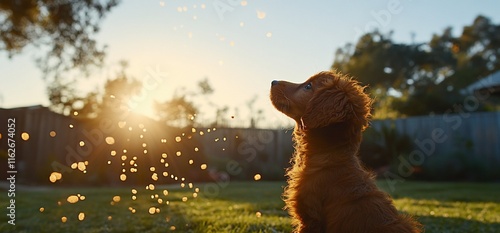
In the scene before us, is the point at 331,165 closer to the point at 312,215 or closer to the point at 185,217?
the point at 312,215

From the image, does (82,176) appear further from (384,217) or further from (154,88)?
(384,217)

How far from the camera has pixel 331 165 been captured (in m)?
3.32

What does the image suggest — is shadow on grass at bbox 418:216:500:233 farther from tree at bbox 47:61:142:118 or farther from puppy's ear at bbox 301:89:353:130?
tree at bbox 47:61:142:118

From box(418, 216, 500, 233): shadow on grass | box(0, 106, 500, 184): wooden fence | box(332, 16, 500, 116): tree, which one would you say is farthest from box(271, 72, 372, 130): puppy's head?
box(332, 16, 500, 116): tree

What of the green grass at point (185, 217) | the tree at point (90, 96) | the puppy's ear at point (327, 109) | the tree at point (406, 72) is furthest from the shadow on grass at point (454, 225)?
the tree at point (406, 72)

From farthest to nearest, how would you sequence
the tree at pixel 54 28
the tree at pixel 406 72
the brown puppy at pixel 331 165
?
the tree at pixel 406 72
the tree at pixel 54 28
the brown puppy at pixel 331 165

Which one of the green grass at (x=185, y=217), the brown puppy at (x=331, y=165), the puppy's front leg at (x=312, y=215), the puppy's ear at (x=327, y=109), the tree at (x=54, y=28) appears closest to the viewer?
the brown puppy at (x=331, y=165)

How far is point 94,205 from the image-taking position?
27.8 feet

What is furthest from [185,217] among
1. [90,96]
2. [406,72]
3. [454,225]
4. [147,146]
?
[406,72]

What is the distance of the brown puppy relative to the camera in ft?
9.77

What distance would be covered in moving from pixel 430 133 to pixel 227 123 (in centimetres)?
891

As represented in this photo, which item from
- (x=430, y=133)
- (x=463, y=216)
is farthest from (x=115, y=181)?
(x=430, y=133)

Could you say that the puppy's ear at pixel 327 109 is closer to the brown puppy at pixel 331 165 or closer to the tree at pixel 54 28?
the brown puppy at pixel 331 165

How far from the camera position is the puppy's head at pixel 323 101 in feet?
11.3
